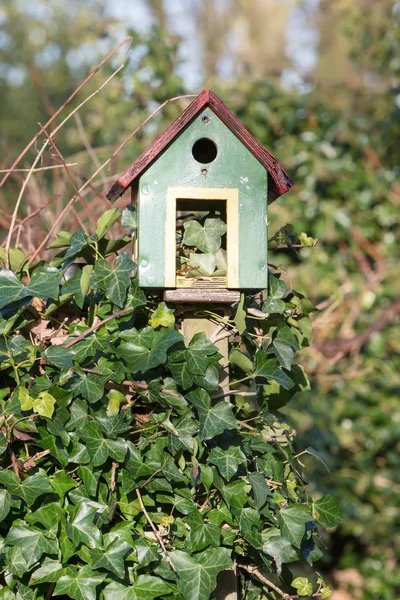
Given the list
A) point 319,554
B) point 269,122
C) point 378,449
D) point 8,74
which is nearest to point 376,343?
point 378,449

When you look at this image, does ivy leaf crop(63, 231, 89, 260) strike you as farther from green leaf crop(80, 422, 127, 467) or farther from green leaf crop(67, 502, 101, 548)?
green leaf crop(67, 502, 101, 548)

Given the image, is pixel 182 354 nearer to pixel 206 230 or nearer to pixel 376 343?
pixel 206 230

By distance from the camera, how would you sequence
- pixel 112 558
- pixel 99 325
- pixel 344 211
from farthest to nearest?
pixel 344 211
pixel 99 325
pixel 112 558

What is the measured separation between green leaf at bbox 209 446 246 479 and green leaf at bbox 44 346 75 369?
13.3 inches

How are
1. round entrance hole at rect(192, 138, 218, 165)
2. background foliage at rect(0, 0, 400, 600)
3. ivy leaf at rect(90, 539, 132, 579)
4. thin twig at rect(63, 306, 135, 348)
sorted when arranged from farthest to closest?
background foliage at rect(0, 0, 400, 600) → round entrance hole at rect(192, 138, 218, 165) → thin twig at rect(63, 306, 135, 348) → ivy leaf at rect(90, 539, 132, 579)

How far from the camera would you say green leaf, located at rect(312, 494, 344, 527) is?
4.81ft

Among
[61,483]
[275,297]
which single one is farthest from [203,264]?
[61,483]

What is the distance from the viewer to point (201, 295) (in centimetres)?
141

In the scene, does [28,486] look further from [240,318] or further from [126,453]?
[240,318]

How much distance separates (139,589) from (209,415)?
35 cm

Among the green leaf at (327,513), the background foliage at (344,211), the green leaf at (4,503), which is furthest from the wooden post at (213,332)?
the background foliage at (344,211)

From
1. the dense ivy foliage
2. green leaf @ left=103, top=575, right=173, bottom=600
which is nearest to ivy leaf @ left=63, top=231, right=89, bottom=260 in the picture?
the dense ivy foliage

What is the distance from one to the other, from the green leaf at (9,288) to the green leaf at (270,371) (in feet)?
Answer: 1.64

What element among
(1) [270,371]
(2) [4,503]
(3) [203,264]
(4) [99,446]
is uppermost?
(3) [203,264]
